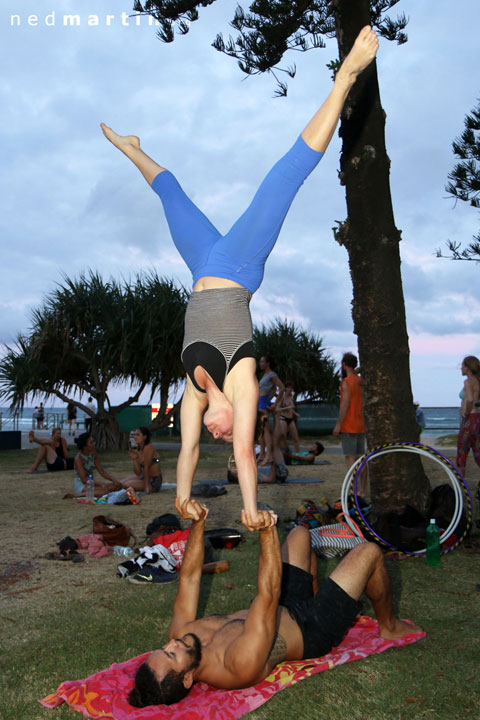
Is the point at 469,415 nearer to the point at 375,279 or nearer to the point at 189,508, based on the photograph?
the point at 375,279

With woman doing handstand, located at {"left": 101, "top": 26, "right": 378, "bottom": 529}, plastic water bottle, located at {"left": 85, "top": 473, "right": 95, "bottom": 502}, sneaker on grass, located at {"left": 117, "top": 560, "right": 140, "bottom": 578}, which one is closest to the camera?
woman doing handstand, located at {"left": 101, "top": 26, "right": 378, "bottom": 529}

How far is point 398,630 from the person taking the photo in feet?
11.4

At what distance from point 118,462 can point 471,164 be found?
386 inches

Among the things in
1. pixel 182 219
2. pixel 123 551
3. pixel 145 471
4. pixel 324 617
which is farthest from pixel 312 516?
pixel 182 219

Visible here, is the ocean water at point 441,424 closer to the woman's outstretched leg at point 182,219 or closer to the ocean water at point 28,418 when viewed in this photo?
the ocean water at point 28,418

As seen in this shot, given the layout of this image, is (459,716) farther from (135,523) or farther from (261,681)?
(135,523)

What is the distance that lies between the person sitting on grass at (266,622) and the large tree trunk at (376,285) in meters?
2.48

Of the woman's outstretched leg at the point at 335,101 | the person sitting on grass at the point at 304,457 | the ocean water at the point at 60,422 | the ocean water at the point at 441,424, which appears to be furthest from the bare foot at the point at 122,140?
the ocean water at the point at 441,424

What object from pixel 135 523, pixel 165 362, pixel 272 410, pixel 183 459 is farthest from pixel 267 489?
pixel 165 362

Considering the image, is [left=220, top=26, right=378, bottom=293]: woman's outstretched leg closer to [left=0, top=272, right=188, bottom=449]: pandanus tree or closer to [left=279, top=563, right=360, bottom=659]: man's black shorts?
[left=279, top=563, right=360, bottom=659]: man's black shorts

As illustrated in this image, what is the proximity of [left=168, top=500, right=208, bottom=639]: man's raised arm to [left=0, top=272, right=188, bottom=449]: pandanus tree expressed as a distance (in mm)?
13384

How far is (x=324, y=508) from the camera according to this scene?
7312 mm

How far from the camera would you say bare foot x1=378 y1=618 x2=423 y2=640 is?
135 inches

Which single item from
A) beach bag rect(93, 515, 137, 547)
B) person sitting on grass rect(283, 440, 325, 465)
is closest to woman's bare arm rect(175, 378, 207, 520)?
beach bag rect(93, 515, 137, 547)
